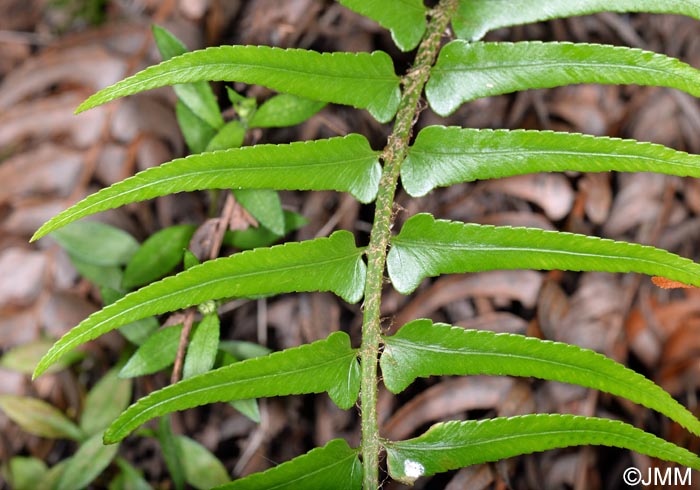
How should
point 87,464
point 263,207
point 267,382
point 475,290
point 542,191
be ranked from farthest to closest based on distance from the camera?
point 542,191
point 475,290
point 87,464
point 263,207
point 267,382

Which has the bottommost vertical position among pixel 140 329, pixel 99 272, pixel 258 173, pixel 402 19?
pixel 140 329

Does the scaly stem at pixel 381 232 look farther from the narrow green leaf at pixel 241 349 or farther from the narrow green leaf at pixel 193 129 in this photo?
the narrow green leaf at pixel 193 129

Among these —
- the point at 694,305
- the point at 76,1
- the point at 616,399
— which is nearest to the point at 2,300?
the point at 76,1

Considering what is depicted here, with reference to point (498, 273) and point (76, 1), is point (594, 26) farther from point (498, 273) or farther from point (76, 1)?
point (76, 1)

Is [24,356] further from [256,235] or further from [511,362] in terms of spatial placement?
[511,362]

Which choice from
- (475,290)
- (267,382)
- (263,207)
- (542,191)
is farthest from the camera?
(542,191)

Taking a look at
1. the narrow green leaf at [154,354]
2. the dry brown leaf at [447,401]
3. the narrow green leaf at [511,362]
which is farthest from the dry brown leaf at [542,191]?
the narrow green leaf at [154,354]

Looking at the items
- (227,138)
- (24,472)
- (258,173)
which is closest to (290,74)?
(258,173)
